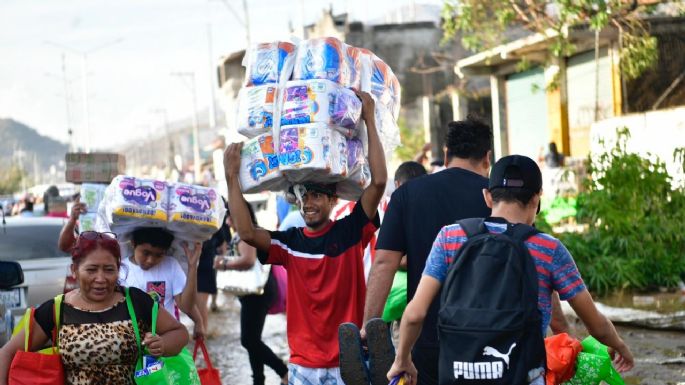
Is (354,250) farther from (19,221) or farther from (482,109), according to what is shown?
(482,109)

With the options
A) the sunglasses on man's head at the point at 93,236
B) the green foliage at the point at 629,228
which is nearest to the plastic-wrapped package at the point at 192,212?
the sunglasses on man's head at the point at 93,236

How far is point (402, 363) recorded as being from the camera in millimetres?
4297

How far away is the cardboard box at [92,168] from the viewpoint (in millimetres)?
10039

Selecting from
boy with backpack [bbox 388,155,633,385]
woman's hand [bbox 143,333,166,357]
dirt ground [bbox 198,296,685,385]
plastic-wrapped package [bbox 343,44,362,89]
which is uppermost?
plastic-wrapped package [bbox 343,44,362,89]

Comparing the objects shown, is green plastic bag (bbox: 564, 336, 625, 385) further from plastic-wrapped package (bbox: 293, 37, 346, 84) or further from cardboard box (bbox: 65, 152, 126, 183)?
cardboard box (bbox: 65, 152, 126, 183)

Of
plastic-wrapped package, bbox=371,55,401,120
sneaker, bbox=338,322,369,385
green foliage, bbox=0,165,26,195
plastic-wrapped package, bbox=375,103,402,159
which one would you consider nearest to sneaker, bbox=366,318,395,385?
sneaker, bbox=338,322,369,385

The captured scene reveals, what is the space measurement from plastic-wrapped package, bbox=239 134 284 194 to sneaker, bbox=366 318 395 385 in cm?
122

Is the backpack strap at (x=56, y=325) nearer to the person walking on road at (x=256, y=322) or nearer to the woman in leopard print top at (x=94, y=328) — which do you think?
the woman in leopard print top at (x=94, y=328)

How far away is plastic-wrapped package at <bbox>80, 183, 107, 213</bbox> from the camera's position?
904 cm

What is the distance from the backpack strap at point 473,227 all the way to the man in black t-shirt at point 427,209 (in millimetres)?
943

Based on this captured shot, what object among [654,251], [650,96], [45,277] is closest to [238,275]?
[45,277]

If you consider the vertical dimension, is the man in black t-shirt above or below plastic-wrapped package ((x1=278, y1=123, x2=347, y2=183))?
below

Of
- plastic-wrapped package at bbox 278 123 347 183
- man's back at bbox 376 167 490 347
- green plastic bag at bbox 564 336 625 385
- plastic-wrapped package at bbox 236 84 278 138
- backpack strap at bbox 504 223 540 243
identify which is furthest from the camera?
plastic-wrapped package at bbox 236 84 278 138

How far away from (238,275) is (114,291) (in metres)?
4.03
